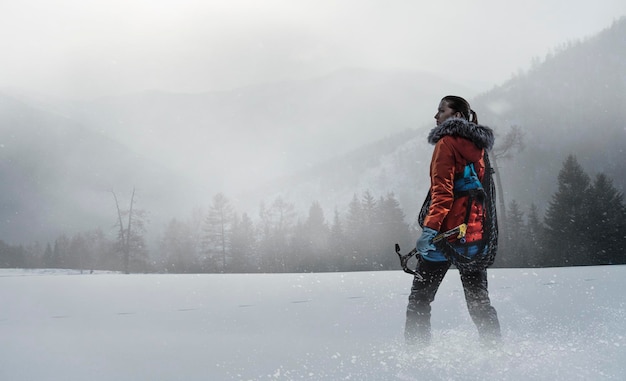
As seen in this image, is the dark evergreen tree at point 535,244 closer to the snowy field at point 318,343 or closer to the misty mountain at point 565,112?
the snowy field at point 318,343

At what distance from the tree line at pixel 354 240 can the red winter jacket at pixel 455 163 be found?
24.6 meters

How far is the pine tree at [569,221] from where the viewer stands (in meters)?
26.9

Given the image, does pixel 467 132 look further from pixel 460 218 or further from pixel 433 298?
pixel 433 298

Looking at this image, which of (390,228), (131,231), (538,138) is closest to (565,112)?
(538,138)

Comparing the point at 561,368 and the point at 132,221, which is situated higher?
the point at 132,221

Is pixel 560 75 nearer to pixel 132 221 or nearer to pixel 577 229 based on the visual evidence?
pixel 577 229

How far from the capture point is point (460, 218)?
3.21 m

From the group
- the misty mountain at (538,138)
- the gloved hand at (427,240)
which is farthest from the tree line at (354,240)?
the misty mountain at (538,138)

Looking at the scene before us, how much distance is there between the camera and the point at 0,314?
22.0ft

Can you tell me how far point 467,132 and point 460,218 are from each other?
0.64 metres

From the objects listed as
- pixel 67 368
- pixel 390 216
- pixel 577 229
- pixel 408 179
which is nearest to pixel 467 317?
pixel 67 368

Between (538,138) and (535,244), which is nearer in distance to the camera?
(535,244)

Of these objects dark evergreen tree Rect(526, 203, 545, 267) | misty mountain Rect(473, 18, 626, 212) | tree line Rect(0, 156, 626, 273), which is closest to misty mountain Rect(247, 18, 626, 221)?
misty mountain Rect(473, 18, 626, 212)

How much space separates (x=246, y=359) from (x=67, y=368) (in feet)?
4.05
